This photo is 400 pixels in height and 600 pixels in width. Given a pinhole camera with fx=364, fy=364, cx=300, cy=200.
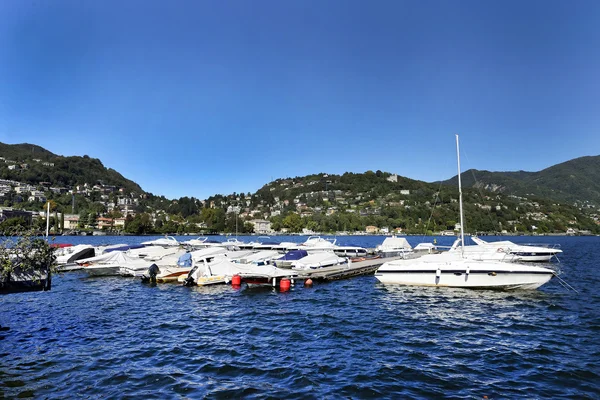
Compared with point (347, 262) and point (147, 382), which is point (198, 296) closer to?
point (147, 382)

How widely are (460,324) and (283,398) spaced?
1035cm

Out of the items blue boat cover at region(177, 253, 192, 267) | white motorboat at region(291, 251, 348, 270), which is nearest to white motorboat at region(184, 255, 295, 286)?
blue boat cover at region(177, 253, 192, 267)

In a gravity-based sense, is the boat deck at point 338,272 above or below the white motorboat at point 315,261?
below

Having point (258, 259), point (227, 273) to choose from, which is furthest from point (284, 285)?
point (258, 259)

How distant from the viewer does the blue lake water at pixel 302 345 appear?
948cm

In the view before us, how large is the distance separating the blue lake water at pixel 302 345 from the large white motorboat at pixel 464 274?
0.88 meters

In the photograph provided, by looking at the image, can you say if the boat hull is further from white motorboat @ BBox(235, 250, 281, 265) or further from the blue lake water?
white motorboat @ BBox(235, 250, 281, 265)

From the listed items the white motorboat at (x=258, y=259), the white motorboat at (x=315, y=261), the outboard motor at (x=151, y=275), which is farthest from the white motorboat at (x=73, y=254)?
the white motorboat at (x=315, y=261)

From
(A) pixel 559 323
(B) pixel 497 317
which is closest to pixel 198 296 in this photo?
(B) pixel 497 317

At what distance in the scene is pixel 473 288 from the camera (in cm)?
2348

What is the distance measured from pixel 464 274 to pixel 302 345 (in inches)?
579

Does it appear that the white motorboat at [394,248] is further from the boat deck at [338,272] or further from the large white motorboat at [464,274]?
the large white motorboat at [464,274]

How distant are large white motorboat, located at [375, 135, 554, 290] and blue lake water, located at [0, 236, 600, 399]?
34.6 inches

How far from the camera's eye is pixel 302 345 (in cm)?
1320
